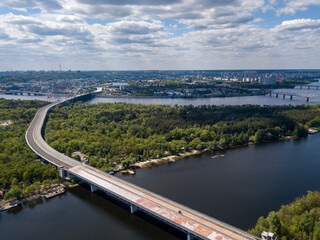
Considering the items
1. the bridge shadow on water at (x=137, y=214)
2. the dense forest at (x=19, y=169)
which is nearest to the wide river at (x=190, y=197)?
the bridge shadow on water at (x=137, y=214)

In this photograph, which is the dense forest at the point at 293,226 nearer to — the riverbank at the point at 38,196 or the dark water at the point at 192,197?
the dark water at the point at 192,197

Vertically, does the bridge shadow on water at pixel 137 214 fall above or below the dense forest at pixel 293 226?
below

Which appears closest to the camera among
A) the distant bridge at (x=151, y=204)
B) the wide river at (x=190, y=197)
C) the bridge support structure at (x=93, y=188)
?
the distant bridge at (x=151, y=204)

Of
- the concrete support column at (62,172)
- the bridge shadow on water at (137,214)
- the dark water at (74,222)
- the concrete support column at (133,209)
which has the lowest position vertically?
the dark water at (74,222)

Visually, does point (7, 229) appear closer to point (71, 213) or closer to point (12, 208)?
point (12, 208)

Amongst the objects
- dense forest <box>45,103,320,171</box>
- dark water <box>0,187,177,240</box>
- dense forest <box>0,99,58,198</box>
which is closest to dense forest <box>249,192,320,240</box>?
dark water <box>0,187,177,240</box>

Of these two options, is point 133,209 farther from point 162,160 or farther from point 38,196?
point 162,160

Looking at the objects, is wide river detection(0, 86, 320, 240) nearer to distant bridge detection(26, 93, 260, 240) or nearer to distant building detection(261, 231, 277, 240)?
distant bridge detection(26, 93, 260, 240)
